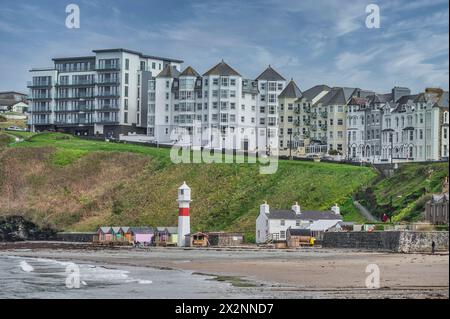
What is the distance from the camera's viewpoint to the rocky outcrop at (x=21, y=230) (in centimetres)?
8425

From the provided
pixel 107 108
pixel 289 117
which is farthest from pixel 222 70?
pixel 107 108

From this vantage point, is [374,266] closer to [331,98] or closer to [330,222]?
[330,222]

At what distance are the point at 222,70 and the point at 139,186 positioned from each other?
73.8ft

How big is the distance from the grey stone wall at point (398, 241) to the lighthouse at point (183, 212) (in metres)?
13.7

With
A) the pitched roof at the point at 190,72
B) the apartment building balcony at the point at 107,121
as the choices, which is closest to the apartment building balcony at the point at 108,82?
the apartment building balcony at the point at 107,121

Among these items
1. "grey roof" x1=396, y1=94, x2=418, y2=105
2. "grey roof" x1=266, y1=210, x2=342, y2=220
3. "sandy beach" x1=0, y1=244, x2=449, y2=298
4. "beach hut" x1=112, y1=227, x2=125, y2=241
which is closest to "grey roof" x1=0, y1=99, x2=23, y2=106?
"grey roof" x1=396, y1=94, x2=418, y2=105

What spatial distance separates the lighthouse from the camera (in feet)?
206

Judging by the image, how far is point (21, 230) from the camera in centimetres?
8494

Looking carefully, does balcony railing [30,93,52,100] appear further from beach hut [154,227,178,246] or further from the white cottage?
the white cottage

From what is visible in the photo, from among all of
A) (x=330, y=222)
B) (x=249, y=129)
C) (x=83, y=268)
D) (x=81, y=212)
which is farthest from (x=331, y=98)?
(x=83, y=268)

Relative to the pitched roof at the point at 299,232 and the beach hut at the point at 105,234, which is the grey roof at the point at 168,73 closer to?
the beach hut at the point at 105,234

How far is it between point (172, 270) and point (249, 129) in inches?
2790

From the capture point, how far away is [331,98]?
10481 cm
